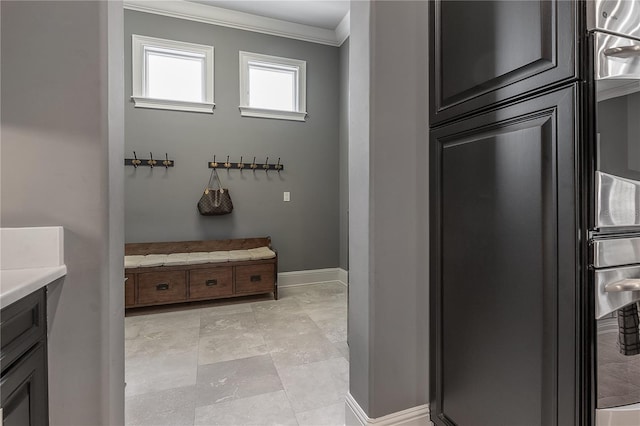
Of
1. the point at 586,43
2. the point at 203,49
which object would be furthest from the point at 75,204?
the point at 203,49

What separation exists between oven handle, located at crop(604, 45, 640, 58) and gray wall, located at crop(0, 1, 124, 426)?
1.43m

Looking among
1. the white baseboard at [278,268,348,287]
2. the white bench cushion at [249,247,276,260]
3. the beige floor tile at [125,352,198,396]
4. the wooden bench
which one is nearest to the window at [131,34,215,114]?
the wooden bench

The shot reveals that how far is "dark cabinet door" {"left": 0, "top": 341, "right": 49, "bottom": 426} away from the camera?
765 millimetres

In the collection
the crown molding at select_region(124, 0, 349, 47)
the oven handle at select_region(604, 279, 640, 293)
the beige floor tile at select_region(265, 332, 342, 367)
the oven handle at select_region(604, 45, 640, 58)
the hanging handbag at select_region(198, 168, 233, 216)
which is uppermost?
the crown molding at select_region(124, 0, 349, 47)

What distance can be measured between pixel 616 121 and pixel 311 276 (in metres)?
3.56

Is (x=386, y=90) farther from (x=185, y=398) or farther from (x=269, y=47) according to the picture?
(x=269, y=47)

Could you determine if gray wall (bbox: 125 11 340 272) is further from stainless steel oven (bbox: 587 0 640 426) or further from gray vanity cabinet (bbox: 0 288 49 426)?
stainless steel oven (bbox: 587 0 640 426)

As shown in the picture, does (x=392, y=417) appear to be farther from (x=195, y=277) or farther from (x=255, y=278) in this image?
(x=195, y=277)

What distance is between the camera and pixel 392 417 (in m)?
1.33

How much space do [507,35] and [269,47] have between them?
342 cm

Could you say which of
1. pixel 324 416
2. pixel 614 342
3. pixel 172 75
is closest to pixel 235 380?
pixel 324 416

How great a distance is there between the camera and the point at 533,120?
0.95 meters

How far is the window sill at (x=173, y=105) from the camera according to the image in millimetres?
3428

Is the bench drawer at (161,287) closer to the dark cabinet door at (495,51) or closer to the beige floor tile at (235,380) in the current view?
the beige floor tile at (235,380)
